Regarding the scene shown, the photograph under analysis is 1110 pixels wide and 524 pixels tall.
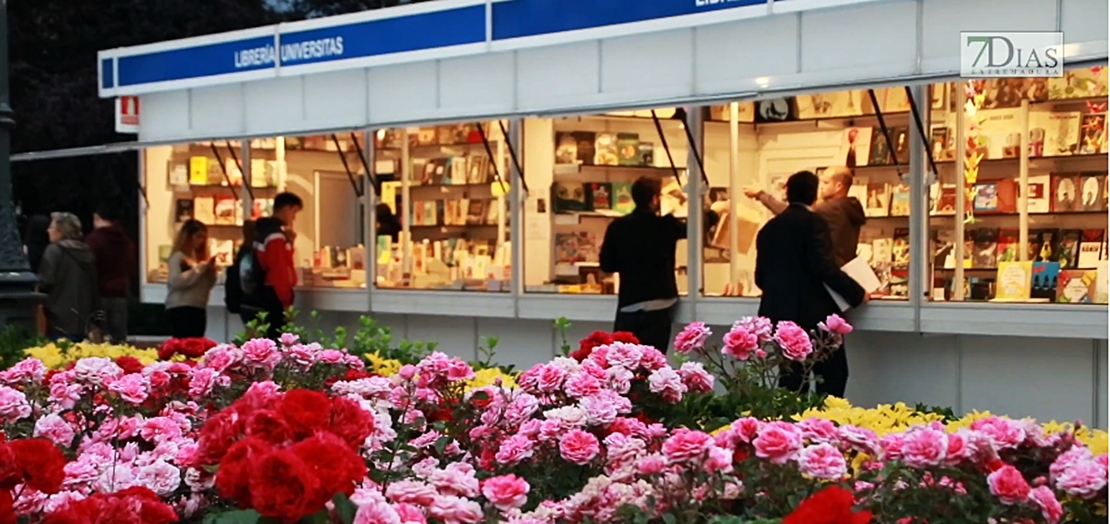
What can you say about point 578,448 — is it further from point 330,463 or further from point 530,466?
point 330,463

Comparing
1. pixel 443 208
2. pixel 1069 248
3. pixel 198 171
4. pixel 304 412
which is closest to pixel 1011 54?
pixel 1069 248

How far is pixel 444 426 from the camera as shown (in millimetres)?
4758

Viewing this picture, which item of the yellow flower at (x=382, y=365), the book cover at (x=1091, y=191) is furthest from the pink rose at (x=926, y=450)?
the book cover at (x=1091, y=191)

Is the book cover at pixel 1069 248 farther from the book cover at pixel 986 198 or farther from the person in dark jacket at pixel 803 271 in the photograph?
the person in dark jacket at pixel 803 271

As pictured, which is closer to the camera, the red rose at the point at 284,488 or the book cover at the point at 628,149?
the red rose at the point at 284,488

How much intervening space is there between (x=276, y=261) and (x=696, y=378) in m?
8.77

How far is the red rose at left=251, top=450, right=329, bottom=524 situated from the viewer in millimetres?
2736

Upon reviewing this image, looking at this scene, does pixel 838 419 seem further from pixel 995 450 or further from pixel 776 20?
pixel 776 20

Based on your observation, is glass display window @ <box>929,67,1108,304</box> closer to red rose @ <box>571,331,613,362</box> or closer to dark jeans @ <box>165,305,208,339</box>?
red rose @ <box>571,331,613,362</box>

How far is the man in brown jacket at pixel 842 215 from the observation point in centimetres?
1050

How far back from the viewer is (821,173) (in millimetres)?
10938

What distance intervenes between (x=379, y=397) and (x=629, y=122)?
7.41m

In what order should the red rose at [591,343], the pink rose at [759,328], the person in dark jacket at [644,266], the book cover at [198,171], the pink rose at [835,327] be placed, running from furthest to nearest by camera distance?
the book cover at [198,171] < the person in dark jacket at [644,266] < the red rose at [591,343] < the pink rose at [835,327] < the pink rose at [759,328]

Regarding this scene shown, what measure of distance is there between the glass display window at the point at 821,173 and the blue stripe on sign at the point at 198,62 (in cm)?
438
